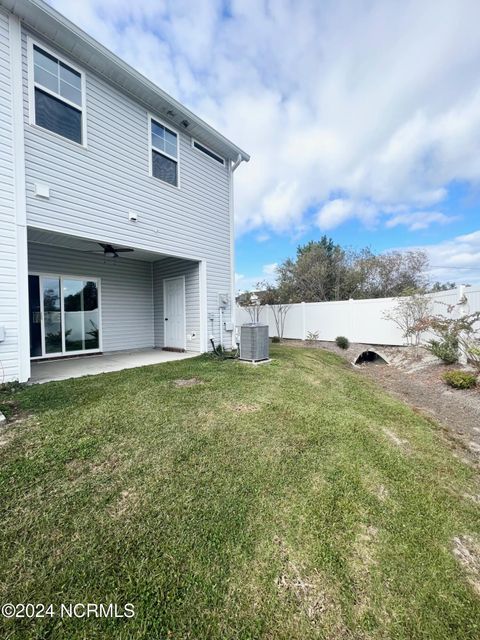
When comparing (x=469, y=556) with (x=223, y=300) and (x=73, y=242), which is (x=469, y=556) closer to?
(x=223, y=300)

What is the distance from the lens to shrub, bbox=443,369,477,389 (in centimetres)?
566

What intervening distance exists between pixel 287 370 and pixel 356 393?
1.47m

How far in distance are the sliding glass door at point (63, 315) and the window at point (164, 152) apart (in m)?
3.36

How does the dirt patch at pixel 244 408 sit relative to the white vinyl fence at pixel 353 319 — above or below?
below

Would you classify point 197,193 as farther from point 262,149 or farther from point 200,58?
point 262,149

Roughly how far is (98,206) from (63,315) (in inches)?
122

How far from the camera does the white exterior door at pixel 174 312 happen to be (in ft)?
27.0

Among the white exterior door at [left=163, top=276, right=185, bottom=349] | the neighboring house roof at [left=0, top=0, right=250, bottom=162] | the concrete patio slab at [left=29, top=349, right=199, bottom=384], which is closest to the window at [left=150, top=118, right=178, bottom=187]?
the neighboring house roof at [left=0, top=0, right=250, bottom=162]

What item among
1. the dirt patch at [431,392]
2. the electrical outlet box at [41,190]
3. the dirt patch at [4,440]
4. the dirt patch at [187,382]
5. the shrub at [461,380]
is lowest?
the dirt patch at [431,392]

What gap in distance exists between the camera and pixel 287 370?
240 inches

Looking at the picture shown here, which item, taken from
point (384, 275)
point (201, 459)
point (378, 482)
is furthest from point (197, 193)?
point (384, 275)

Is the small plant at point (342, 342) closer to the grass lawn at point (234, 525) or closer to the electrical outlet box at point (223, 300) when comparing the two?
the electrical outlet box at point (223, 300)

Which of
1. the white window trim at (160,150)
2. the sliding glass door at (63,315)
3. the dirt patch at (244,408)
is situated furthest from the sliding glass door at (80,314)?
the dirt patch at (244,408)

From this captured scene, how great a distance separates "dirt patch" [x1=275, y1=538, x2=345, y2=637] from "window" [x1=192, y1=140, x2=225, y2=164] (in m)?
8.52
